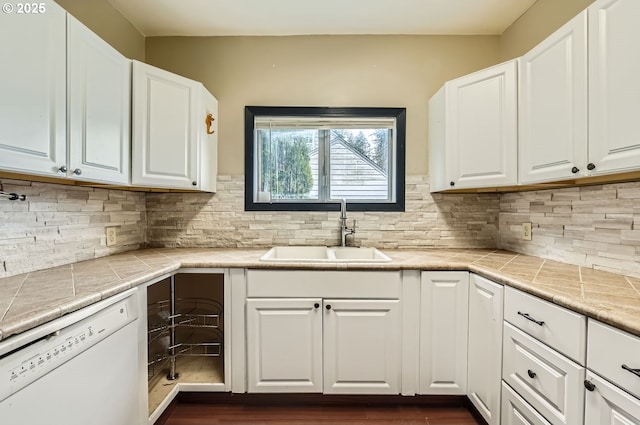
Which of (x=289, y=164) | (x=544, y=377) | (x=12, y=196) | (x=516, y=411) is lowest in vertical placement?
(x=516, y=411)

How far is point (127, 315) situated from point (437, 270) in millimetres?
1499

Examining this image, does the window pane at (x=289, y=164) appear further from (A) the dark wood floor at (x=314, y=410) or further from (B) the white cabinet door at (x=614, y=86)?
(B) the white cabinet door at (x=614, y=86)

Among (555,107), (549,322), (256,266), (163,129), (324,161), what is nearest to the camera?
(549,322)

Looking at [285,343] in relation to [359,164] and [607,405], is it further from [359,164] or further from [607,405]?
[359,164]

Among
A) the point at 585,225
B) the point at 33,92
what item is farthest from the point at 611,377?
the point at 33,92

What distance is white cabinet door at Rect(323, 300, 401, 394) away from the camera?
1.58 metres

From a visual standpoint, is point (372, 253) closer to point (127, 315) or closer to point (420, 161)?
point (420, 161)

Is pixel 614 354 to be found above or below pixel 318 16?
below

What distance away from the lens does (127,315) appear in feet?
3.83

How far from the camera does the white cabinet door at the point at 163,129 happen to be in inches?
65.0

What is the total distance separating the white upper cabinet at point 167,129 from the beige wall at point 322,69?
330 millimetres

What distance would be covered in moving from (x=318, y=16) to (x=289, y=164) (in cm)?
104

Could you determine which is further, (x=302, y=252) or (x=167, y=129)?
(x=302, y=252)

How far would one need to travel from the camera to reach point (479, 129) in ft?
5.72
